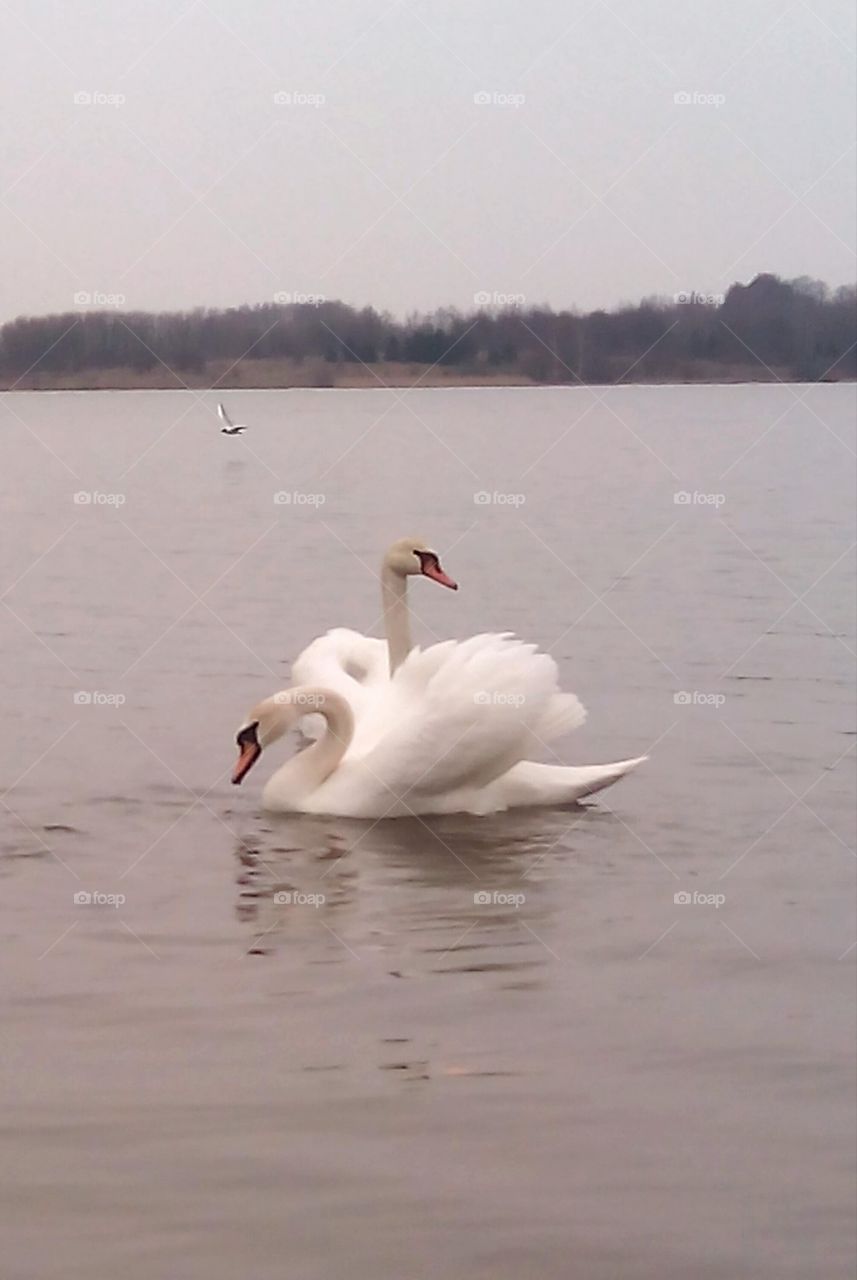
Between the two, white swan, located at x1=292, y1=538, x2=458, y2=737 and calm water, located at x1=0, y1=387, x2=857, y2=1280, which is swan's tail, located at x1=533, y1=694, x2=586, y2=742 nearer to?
calm water, located at x1=0, y1=387, x2=857, y2=1280

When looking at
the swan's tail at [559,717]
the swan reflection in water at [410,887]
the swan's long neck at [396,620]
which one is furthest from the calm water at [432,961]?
the swan's long neck at [396,620]

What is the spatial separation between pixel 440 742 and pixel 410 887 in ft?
2.54

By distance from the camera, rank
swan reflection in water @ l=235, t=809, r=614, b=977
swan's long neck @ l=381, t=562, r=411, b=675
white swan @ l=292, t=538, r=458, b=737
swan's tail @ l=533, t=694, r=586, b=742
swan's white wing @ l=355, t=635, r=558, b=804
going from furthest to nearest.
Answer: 1. swan's long neck @ l=381, t=562, r=411, b=675
2. white swan @ l=292, t=538, r=458, b=737
3. swan's tail @ l=533, t=694, r=586, b=742
4. swan's white wing @ l=355, t=635, r=558, b=804
5. swan reflection in water @ l=235, t=809, r=614, b=977

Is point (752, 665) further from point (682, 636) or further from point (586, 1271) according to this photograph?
point (586, 1271)

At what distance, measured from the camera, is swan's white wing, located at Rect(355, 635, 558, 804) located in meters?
7.39

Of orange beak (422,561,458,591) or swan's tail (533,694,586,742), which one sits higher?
orange beak (422,561,458,591)

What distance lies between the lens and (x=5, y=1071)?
5.14m

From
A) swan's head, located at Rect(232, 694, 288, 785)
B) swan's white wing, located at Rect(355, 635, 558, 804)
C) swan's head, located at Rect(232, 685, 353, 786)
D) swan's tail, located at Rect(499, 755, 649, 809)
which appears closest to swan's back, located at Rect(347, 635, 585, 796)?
swan's white wing, located at Rect(355, 635, 558, 804)

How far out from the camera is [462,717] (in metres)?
7.37

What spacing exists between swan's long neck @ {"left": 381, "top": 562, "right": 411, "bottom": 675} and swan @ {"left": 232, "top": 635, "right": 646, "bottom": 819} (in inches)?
33.9

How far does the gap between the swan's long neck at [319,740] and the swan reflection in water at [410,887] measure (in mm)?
139

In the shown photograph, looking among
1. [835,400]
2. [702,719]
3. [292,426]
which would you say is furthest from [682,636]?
[835,400]

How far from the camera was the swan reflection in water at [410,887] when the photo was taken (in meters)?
6.11

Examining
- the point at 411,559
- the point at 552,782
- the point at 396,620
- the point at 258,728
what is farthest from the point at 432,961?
the point at 411,559
